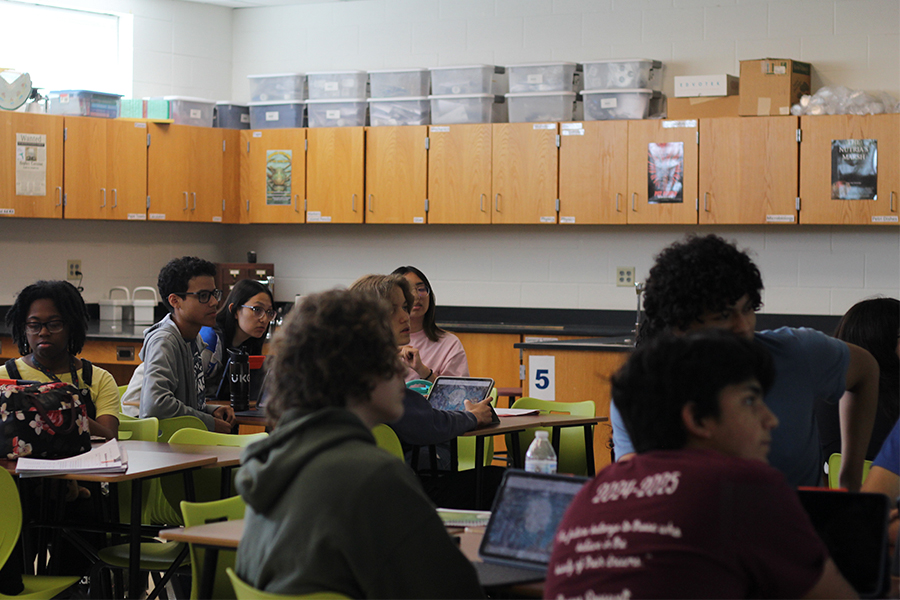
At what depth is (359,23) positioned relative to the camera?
6926 millimetres

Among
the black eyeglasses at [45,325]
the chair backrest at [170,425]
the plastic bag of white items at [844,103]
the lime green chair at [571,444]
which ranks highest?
the plastic bag of white items at [844,103]

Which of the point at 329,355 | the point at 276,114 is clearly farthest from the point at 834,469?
the point at 276,114

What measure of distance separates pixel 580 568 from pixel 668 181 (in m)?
4.78

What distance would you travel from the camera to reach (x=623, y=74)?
600cm

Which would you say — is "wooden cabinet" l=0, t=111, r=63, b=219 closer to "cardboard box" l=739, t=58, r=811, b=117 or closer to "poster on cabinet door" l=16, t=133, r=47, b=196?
"poster on cabinet door" l=16, t=133, r=47, b=196

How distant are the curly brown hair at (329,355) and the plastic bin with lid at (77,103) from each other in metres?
5.24

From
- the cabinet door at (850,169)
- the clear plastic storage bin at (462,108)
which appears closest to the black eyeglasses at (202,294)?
the clear plastic storage bin at (462,108)

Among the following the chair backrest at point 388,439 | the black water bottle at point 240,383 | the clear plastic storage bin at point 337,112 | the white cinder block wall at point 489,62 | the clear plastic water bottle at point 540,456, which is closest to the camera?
the clear plastic water bottle at point 540,456

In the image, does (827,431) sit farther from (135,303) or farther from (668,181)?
(135,303)

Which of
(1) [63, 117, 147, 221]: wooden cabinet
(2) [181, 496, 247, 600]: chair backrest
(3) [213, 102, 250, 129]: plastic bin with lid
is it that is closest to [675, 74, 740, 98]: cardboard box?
(3) [213, 102, 250, 129]: plastic bin with lid

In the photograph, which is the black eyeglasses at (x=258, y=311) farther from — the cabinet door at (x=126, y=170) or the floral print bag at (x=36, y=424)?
the cabinet door at (x=126, y=170)

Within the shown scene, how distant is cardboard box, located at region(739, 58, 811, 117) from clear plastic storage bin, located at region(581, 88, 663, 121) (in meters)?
0.60

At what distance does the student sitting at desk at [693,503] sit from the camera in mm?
1263

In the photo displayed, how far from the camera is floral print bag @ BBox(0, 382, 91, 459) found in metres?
2.82
